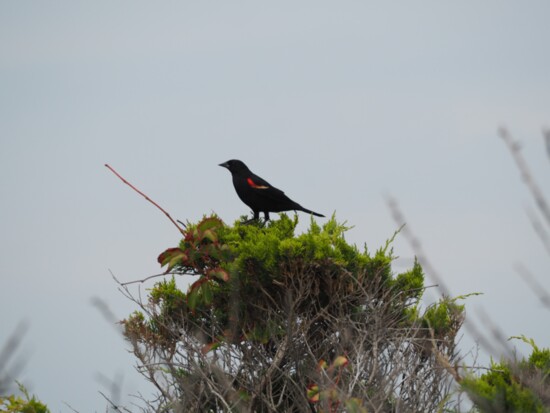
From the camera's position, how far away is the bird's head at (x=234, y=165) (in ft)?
34.8

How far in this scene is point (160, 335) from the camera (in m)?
8.87

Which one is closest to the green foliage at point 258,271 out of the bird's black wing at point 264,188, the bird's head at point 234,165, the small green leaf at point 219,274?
the small green leaf at point 219,274

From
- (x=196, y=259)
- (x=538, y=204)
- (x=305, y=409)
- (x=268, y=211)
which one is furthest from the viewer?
(x=268, y=211)

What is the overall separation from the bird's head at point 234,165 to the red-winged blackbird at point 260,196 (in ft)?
0.36

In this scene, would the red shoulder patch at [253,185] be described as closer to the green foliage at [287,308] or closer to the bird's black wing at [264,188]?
the bird's black wing at [264,188]

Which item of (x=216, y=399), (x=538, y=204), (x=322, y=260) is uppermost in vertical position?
(x=322, y=260)

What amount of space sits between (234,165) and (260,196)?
89 centimetres

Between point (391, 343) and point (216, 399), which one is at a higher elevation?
point (391, 343)

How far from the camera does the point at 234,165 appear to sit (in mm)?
10688

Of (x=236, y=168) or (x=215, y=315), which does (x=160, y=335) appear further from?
(x=236, y=168)

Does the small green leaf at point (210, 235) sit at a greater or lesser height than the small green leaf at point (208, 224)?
lesser

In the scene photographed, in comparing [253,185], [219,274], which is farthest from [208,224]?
[253,185]

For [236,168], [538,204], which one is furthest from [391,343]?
[538,204]

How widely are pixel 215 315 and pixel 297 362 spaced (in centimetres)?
132
